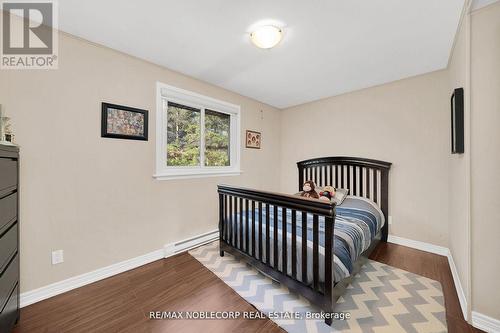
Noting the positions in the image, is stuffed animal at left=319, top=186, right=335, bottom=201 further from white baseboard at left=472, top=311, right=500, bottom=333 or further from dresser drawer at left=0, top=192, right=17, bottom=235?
dresser drawer at left=0, top=192, right=17, bottom=235

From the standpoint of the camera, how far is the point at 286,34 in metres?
1.84

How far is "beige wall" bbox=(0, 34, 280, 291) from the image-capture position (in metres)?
1.68

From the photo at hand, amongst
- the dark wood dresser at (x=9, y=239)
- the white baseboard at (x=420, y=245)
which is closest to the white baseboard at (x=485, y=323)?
the white baseboard at (x=420, y=245)

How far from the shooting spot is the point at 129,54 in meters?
2.21

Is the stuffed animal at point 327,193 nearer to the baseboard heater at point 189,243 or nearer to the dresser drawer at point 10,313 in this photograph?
the baseboard heater at point 189,243

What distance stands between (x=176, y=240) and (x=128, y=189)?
881 mm

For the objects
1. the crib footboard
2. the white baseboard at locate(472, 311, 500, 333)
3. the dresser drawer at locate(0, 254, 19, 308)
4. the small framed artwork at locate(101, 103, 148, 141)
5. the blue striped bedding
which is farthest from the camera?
the small framed artwork at locate(101, 103, 148, 141)

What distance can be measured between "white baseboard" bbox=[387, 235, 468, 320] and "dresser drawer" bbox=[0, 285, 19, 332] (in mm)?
3031

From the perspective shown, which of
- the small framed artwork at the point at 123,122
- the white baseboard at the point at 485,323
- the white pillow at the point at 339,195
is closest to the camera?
the white baseboard at the point at 485,323

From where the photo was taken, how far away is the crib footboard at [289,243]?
148cm

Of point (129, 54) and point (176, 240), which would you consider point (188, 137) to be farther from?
point (176, 240)

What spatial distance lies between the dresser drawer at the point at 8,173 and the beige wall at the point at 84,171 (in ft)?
0.98

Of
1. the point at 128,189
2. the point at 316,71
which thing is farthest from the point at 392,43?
the point at 128,189

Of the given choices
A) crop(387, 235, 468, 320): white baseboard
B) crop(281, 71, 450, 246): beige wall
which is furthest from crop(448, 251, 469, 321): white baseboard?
crop(281, 71, 450, 246): beige wall
